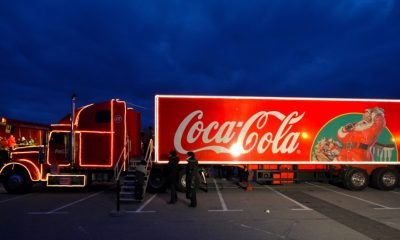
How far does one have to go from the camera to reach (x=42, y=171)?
44.3ft

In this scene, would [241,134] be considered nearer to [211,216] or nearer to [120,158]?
[211,216]

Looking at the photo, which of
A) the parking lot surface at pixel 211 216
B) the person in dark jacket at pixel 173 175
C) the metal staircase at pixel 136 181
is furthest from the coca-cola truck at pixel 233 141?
the person in dark jacket at pixel 173 175

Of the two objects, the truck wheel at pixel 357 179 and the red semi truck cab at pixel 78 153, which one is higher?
the red semi truck cab at pixel 78 153

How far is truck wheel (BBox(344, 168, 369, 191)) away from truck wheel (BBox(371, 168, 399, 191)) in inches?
20.8

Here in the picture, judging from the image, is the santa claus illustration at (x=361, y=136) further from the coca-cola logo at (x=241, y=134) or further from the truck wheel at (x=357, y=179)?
the coca-cola logo at (x=241, y=134)

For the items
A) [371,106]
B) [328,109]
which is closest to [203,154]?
[328,109]

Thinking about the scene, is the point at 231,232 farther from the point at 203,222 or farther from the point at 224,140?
the point at 224,140

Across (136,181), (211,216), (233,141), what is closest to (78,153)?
(136,181)

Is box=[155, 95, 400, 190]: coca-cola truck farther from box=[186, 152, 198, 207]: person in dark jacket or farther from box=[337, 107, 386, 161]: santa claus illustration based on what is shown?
box=[186, 152, 198, 207]: person in dark jacket

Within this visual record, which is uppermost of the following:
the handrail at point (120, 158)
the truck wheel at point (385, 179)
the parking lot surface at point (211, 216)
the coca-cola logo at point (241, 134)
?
the coca-cola logo at point (241, 134)

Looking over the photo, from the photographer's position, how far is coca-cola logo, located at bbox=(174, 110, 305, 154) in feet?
44.5

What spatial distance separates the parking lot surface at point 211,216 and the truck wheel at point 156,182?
0.33m

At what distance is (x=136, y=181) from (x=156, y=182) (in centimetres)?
238

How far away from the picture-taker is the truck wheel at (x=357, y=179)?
14234mm
